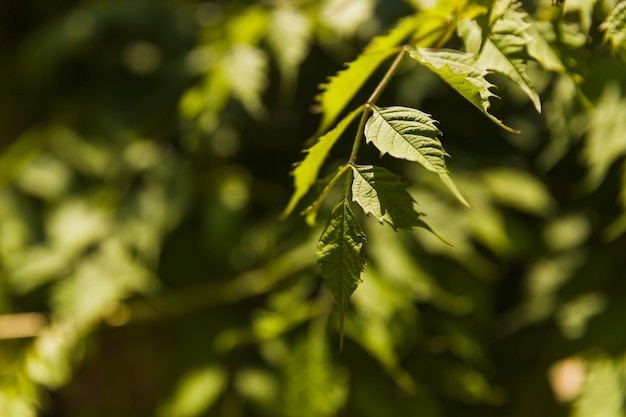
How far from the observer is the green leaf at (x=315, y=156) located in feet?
2.10

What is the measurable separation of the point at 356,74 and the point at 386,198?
8.1 inches

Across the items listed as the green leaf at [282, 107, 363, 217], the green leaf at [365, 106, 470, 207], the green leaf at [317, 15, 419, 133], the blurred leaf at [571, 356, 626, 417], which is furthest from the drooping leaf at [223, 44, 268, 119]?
the blurred leaf at [571, 356, 626, 417]

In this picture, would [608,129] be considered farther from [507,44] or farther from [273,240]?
[273,240]

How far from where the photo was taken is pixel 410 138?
61cm

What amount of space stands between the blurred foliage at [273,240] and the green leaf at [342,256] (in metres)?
0.54

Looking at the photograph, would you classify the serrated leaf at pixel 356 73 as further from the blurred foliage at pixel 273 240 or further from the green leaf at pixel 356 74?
the blurred foliage at pixel 273 240

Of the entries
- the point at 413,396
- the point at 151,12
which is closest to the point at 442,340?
the point at 413,396

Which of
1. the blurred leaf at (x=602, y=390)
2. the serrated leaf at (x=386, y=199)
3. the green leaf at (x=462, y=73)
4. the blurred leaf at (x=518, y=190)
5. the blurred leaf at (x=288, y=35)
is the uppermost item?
the green leaf at (x=462, y=73)

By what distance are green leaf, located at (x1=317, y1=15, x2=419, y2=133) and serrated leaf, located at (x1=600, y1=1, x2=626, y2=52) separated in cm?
22

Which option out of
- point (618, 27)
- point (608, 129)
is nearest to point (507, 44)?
point (618, 27)

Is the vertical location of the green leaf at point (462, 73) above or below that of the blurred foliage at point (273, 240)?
above

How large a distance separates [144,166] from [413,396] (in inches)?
29.7

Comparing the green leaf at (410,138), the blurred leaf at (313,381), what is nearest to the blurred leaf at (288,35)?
the blurred leaf at (313,381)

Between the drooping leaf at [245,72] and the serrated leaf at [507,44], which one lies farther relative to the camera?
the drooping leaf at [245,72]
